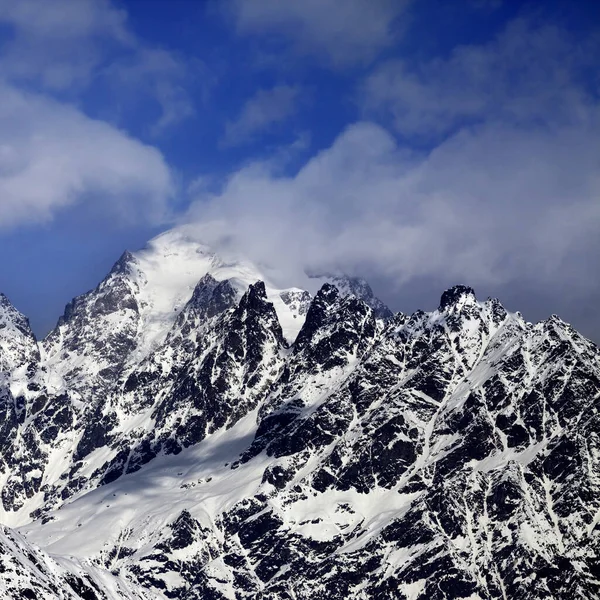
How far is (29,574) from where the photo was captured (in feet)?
642
